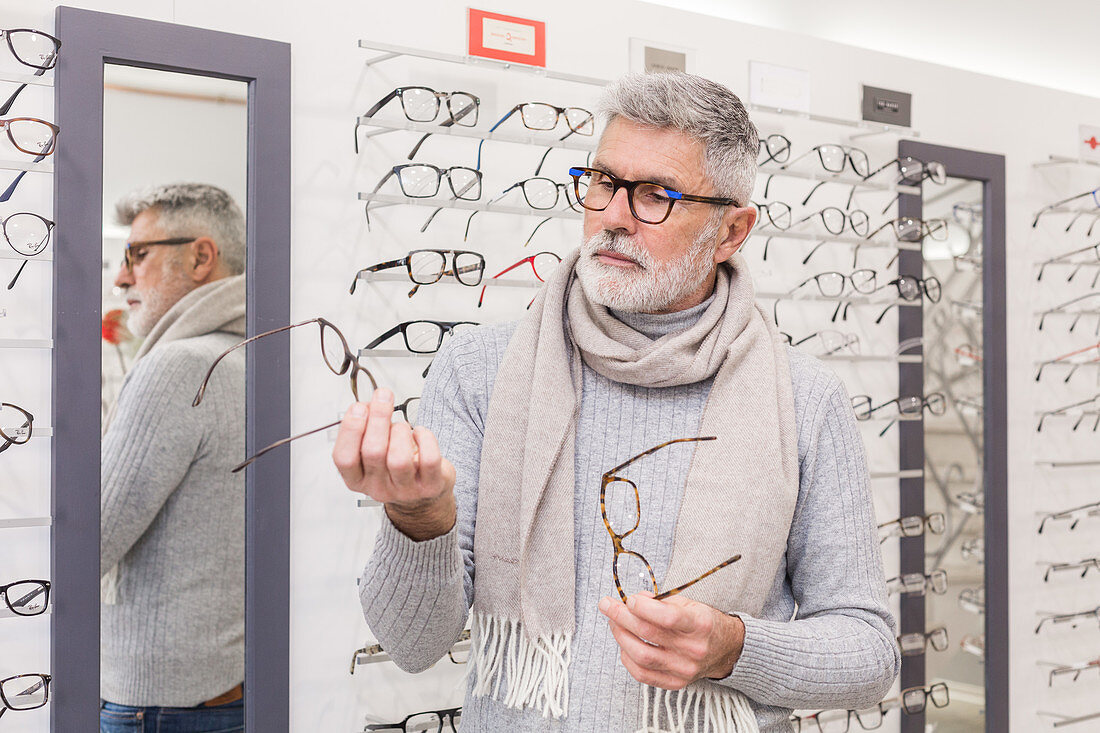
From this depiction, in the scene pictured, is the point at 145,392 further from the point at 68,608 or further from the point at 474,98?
the point at 474,98

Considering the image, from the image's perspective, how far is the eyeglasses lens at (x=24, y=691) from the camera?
66.1 inches

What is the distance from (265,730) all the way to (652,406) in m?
1.07

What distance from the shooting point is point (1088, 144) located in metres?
3.25

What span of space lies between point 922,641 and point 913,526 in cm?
34

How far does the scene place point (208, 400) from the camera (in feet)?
6.24

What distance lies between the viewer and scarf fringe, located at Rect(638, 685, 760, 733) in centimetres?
134

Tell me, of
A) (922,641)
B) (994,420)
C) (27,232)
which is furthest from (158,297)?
(994,420)

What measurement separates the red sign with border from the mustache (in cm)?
83

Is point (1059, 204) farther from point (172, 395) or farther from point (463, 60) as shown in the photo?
point (172, 395)

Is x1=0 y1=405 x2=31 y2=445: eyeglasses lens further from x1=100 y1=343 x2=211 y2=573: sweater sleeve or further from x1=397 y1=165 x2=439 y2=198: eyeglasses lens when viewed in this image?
x1=397 y1=165 x2=439 y2=198: eyeglasses lens

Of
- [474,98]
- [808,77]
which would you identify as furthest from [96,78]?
[808,77]

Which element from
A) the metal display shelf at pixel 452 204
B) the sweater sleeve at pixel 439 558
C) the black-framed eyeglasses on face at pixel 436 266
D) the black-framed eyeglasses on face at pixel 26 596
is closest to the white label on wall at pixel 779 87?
the metal display shelf at pixel 452 204

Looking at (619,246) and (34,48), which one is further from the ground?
(34,48)

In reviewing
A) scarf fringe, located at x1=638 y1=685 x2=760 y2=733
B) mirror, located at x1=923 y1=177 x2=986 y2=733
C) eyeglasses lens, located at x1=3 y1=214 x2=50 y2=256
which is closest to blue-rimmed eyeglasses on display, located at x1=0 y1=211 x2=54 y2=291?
eyeglasses lens, located at x1=3 y1=214 x2=50 y2=256
